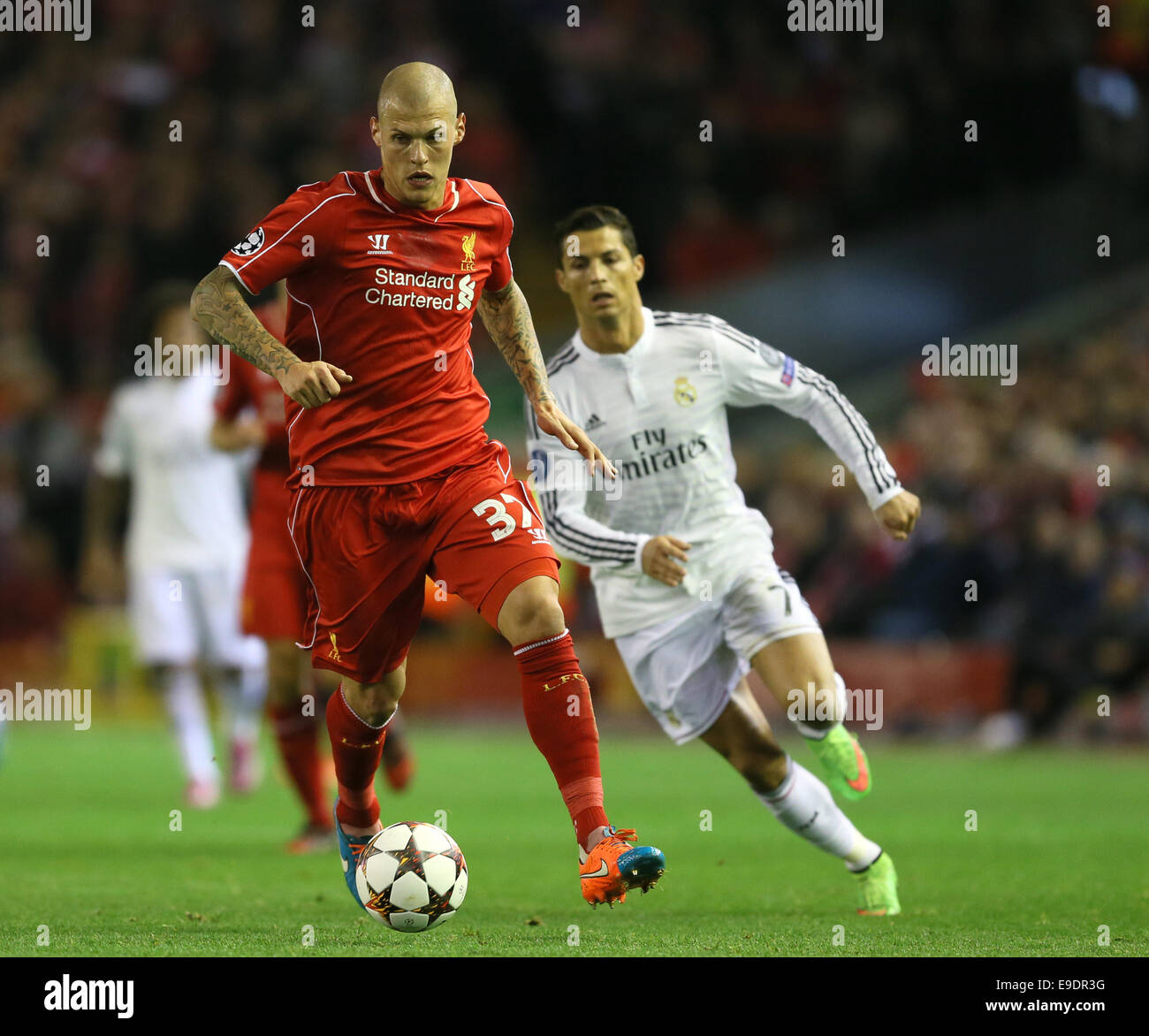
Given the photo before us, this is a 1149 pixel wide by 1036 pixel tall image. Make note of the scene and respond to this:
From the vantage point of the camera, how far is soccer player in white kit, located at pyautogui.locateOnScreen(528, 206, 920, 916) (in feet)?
21.6

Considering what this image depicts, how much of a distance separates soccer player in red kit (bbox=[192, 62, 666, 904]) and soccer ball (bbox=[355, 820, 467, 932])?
17.9 inches

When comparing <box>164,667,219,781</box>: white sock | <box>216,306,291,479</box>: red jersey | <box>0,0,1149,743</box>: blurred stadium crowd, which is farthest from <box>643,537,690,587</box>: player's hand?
<box>0,0,1149,743</box>: blurred stadium crowd

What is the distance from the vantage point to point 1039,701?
574 inches

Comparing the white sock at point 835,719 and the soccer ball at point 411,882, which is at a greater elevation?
the white sock at point 835,719

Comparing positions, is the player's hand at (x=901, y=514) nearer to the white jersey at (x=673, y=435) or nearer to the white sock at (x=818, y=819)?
the white jersey at (x=673, y=435)

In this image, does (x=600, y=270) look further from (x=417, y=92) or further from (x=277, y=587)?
(x=277, y=587)

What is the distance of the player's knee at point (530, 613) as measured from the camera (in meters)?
5.52

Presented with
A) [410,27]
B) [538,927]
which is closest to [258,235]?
[538,927]

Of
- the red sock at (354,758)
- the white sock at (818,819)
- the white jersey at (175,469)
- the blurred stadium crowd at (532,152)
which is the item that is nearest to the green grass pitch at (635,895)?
the white sock at (818,819)

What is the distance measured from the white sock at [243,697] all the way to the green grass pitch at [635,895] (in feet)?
1.53

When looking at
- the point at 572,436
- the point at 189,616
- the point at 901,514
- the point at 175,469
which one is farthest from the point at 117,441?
the point at 901,514

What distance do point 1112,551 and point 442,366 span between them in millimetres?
9725

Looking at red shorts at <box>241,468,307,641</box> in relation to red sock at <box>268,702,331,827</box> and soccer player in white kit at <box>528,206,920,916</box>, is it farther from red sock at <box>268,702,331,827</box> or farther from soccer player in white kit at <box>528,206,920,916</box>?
soccer player in white kit at <box>528,206,920,916</box>

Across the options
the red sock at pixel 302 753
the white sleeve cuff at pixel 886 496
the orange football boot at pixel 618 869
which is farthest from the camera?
the red sock at pixel 302 753
